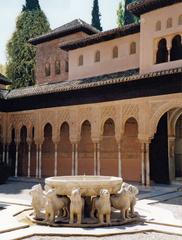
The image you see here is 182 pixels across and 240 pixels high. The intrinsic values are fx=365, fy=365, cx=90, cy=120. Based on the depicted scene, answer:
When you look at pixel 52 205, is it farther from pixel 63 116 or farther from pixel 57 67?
pixel 57 67

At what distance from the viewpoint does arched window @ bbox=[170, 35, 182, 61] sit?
A: 17.1m

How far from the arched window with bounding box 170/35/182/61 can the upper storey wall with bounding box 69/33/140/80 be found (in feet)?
8.89

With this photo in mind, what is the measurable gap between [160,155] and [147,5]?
23.3 feet

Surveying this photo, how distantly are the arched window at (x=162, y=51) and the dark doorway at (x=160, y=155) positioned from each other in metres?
2.75

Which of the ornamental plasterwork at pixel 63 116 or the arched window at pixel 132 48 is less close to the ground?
the arched window at pixel 132 48

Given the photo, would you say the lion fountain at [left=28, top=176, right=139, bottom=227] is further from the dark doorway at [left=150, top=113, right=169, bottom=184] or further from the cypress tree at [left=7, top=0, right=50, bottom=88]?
the cypress tree at [left=7, top=0, right=50, bottom=88]

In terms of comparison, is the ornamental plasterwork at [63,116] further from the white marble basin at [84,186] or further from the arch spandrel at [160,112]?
the white marble basin at [84,186]

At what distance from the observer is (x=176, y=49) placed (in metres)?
17.2

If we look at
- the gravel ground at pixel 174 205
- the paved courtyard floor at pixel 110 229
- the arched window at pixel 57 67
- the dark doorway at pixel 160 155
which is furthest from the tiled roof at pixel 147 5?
the arched window at pixel 57 67

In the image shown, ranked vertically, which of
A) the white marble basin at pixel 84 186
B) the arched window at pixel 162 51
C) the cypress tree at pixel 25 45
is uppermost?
the cypress tree at pixel 25 45

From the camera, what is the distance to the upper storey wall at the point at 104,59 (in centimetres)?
2005

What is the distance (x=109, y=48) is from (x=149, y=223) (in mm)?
14210

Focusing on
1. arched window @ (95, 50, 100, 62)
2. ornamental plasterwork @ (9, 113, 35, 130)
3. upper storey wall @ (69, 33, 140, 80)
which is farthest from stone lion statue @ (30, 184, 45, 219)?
arched window @ (95, 50, 100, 62)

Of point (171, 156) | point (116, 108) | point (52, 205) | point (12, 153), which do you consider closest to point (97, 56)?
point (116, 108)
